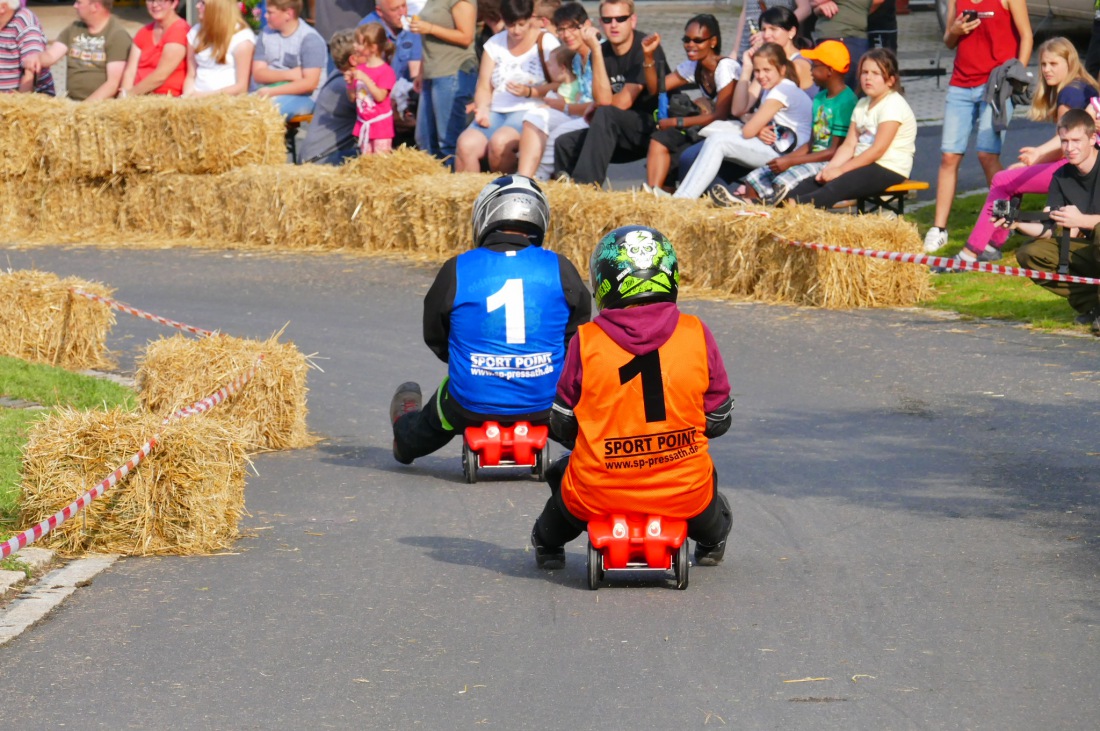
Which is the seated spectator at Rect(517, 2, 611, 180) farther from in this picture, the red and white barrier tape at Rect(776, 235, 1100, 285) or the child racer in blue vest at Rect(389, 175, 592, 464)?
the child racer in blue vest at Rect(389, 175, 592, 464)

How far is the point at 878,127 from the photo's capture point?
14219 millimetres

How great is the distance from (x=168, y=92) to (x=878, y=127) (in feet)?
27.7

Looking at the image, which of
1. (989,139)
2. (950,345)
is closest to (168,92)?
(989,139)

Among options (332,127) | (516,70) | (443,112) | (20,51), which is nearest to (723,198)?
(516,70)

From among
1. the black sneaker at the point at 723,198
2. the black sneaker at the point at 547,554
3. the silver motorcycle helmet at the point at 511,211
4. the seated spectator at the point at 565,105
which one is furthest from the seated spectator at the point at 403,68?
the black sneaker at the point at 547,554

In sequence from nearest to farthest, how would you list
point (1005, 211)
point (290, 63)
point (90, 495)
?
1. point (90, 495)
2. point (1005, 211)
3. point (290, 63)

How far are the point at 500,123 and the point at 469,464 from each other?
870 centimetres

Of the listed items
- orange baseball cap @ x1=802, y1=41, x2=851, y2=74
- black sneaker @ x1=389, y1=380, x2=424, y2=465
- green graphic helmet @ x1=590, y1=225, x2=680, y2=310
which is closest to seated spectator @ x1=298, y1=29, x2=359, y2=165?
orange baseball cap @ x1=802, y1=41, x2=851, y2=74

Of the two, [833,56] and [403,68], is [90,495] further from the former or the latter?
[403,68]

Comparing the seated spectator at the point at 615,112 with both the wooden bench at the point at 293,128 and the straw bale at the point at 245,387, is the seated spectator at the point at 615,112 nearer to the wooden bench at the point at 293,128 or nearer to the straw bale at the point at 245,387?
the wooden bench at the point at 293,128

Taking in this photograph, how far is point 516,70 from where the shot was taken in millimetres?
16281

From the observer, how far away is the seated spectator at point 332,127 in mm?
17969

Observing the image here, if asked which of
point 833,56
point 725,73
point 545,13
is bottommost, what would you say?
point 725,73

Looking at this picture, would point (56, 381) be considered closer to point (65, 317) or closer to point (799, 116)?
point (65, 317)
